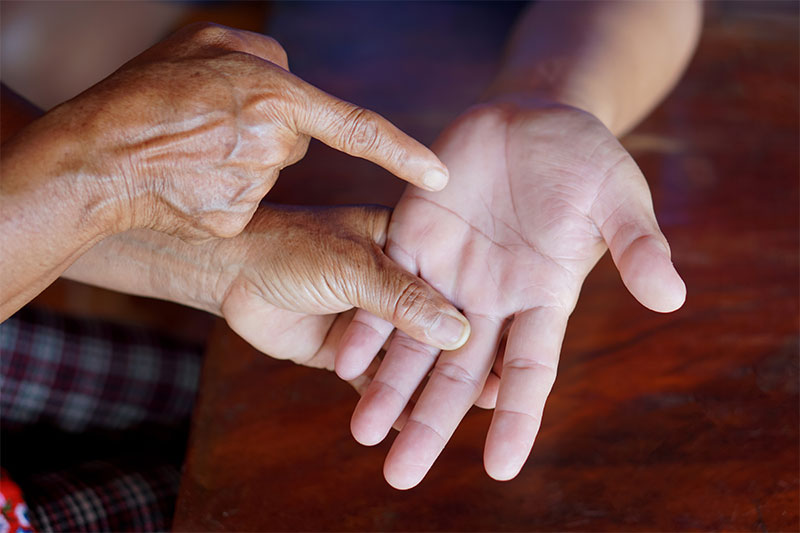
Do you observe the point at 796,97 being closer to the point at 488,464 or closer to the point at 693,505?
the point at 693,505

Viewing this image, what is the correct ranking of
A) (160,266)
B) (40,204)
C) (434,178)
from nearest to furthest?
(40,204) < (434,178) < (160,266)

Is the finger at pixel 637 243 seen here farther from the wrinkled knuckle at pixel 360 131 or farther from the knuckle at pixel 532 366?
the wrinkled knuckle at pixel 360 131

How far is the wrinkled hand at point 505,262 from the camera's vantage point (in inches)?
30.0

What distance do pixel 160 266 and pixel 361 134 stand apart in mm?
398

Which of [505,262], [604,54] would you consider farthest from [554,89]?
[505,262]

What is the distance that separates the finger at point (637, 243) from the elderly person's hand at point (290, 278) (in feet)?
0.68

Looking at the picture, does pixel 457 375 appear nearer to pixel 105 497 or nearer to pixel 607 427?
pixel 607 427

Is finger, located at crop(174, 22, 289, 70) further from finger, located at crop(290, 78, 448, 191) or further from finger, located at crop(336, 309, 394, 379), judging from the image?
finger, located at crop(336, 309, 394, 379)

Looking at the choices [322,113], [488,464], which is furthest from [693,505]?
[322,113]

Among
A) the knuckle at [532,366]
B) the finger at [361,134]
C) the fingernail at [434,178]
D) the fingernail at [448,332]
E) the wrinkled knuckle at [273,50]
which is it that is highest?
the wrinkled knuckle at [273,50]

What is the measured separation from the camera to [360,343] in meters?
0.87

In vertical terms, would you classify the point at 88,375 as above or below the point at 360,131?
below

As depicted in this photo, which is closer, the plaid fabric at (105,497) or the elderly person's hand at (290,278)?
the elderly person's hand at (290,278)

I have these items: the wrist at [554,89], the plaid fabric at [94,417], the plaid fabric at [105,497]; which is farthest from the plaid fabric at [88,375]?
the wrist at [554,89]
